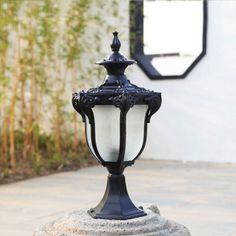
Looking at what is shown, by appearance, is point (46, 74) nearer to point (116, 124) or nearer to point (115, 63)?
point (115, 63)

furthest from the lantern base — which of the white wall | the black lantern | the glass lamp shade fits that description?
the white wall

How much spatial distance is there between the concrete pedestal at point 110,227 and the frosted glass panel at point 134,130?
275 millimetres

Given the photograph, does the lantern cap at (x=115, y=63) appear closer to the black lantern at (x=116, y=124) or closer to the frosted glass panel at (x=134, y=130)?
the black lantern at (x=116, y=124)

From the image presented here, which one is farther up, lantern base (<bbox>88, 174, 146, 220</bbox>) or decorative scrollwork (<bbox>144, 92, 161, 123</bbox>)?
decorative scrollwork (<bbox>144, 92, 161, 123</bbox>)

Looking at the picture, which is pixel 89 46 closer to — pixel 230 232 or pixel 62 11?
pixel 62 11

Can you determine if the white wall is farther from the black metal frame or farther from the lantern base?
the lantern base

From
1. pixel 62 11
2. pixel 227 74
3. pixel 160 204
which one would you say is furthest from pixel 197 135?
pixel 160 204

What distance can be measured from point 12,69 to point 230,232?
3.90 m

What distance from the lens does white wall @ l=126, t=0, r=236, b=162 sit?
8.26m

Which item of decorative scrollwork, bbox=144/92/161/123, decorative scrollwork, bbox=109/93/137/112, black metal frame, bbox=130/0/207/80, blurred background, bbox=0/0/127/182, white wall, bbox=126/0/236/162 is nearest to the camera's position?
decorative scrollwork, bbox=109/93/137/112

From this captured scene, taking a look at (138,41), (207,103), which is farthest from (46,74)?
(207,103)

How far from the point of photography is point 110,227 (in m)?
2.63

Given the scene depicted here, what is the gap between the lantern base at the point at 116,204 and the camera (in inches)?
108

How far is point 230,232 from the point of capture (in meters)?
4.42
